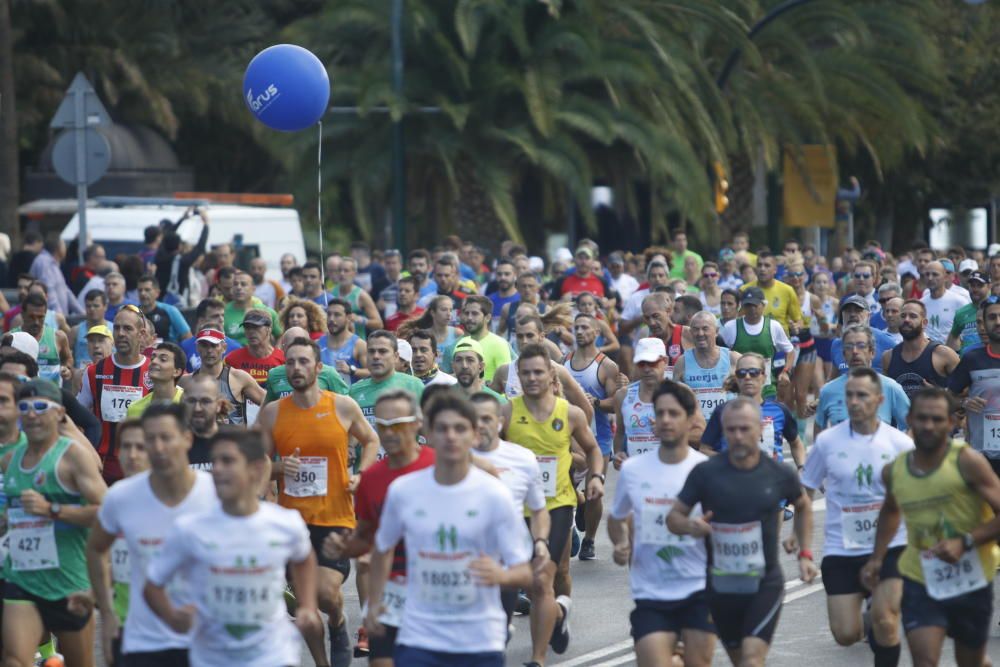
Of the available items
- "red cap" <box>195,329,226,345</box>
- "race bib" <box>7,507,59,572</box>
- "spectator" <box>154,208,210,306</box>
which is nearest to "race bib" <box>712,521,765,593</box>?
"race bib" <box>7,507,59,572</box>

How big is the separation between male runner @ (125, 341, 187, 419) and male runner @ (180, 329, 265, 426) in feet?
3.12

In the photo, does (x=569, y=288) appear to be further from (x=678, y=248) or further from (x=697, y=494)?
(x=697, y=494)

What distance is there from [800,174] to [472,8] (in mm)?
7401

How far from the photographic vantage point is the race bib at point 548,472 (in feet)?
31.7

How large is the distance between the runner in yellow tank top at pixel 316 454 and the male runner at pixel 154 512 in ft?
7.19

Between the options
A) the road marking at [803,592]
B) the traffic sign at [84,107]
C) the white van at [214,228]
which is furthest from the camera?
the white van at [214,228]

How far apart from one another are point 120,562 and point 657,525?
85.0 inches

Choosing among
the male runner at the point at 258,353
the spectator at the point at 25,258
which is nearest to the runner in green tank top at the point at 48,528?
the male runner at the point at 258,353

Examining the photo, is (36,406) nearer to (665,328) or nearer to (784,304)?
(665,328)

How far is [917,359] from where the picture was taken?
12.0 metres

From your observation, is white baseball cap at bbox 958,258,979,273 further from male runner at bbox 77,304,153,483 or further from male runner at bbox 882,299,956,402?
male runner at bbox 77,304,153,483

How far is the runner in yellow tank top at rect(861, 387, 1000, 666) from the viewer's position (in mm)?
7660

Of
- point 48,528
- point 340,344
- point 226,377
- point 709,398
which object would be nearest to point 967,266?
point 709,398

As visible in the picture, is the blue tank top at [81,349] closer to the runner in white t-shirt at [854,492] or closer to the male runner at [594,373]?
the male runner at [594,373]
